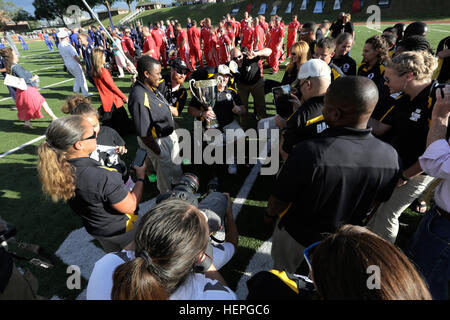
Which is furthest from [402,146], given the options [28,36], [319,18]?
[28,36]

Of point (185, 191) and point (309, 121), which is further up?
point (309, 121)

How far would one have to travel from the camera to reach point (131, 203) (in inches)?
79.0

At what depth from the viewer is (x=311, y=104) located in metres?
2.19

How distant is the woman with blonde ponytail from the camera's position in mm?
2143

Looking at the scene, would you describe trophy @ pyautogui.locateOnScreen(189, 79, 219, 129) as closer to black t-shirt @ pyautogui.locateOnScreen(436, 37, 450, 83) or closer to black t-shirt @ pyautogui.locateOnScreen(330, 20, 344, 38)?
black t-shirt @ pyautogui.locateOnScreen(436, 37, 450, 83)

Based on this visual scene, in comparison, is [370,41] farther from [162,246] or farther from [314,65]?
[162,246]

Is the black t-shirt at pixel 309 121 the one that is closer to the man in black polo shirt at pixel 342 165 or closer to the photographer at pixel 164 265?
the man in black polo shirt at pixel 342 165

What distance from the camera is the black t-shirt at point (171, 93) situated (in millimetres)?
3709

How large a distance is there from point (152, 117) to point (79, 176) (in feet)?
4.74

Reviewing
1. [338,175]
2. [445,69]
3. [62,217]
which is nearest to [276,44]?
[445,69]

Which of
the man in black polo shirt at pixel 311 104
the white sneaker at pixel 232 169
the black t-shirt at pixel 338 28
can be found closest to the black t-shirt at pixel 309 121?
the man in black polo shirt at pixel 311 104

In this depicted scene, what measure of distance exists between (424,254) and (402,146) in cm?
104

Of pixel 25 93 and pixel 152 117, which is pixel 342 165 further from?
pixel 25 93

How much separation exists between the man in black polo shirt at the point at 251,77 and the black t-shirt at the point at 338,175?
3377 millimetres
